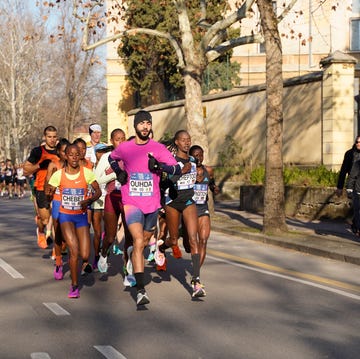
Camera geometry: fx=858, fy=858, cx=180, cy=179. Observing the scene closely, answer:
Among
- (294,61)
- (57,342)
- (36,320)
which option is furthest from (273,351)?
(294,61)

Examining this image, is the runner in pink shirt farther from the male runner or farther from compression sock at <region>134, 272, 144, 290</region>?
the male runner

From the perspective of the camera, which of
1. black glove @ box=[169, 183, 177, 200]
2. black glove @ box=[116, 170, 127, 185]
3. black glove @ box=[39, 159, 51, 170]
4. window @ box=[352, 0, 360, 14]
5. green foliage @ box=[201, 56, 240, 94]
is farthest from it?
window @ box=[352, 0, 360, 14]

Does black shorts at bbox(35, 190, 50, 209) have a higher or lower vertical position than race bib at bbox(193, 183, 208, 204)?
lower

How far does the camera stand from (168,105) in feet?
117

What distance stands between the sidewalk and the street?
0.59m

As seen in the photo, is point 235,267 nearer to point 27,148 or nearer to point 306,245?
point 306,245

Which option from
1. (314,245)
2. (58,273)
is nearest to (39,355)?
(58,273)

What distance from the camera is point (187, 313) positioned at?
8.19m

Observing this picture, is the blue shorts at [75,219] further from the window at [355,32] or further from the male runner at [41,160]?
the window at [355,32]

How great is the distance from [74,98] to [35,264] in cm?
3975

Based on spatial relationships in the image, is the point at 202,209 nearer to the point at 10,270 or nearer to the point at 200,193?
the point at 200,193

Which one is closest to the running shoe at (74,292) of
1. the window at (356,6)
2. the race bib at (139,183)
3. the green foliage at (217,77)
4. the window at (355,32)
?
the race bib at (139,183)

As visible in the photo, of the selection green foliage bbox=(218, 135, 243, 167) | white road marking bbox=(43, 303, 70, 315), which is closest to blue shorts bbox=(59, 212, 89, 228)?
white road marking bbox=(43, 303, 70, 315)

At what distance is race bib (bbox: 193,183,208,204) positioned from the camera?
10.1 metres
